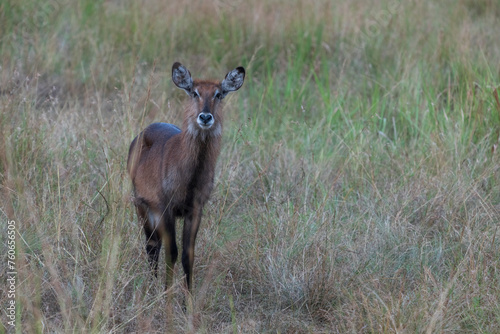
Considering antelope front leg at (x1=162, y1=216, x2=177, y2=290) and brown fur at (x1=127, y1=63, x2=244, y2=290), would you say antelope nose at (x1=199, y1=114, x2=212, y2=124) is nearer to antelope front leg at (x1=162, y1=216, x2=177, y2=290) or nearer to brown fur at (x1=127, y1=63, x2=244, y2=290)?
brown fur at (x1=127, y1=63, x2=244, y2=290)

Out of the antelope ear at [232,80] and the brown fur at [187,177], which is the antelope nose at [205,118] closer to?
the brown fur at [187,177]

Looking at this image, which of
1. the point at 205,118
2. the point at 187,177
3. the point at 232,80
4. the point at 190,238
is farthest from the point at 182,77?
the point at 190,238

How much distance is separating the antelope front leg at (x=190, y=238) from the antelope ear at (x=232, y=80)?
749 millimetres

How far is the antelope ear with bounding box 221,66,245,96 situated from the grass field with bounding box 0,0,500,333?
0.53 meters

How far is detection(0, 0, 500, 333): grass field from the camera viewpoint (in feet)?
11.6

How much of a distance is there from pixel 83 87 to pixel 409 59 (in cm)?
318

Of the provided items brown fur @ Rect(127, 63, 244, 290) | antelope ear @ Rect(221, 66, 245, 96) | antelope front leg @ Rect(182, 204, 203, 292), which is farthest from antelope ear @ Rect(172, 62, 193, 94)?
antelope front leg @ Rect(182, 204, 203, 292)

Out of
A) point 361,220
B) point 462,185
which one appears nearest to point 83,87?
point 361,220

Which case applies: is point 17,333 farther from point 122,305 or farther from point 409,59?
point 409,59

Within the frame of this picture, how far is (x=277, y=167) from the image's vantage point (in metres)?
5.31

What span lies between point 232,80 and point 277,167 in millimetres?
1299

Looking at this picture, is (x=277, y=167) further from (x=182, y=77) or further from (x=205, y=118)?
(x=205, y=118)

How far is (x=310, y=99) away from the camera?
6375 millimetres

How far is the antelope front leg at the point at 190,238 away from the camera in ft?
12.8
